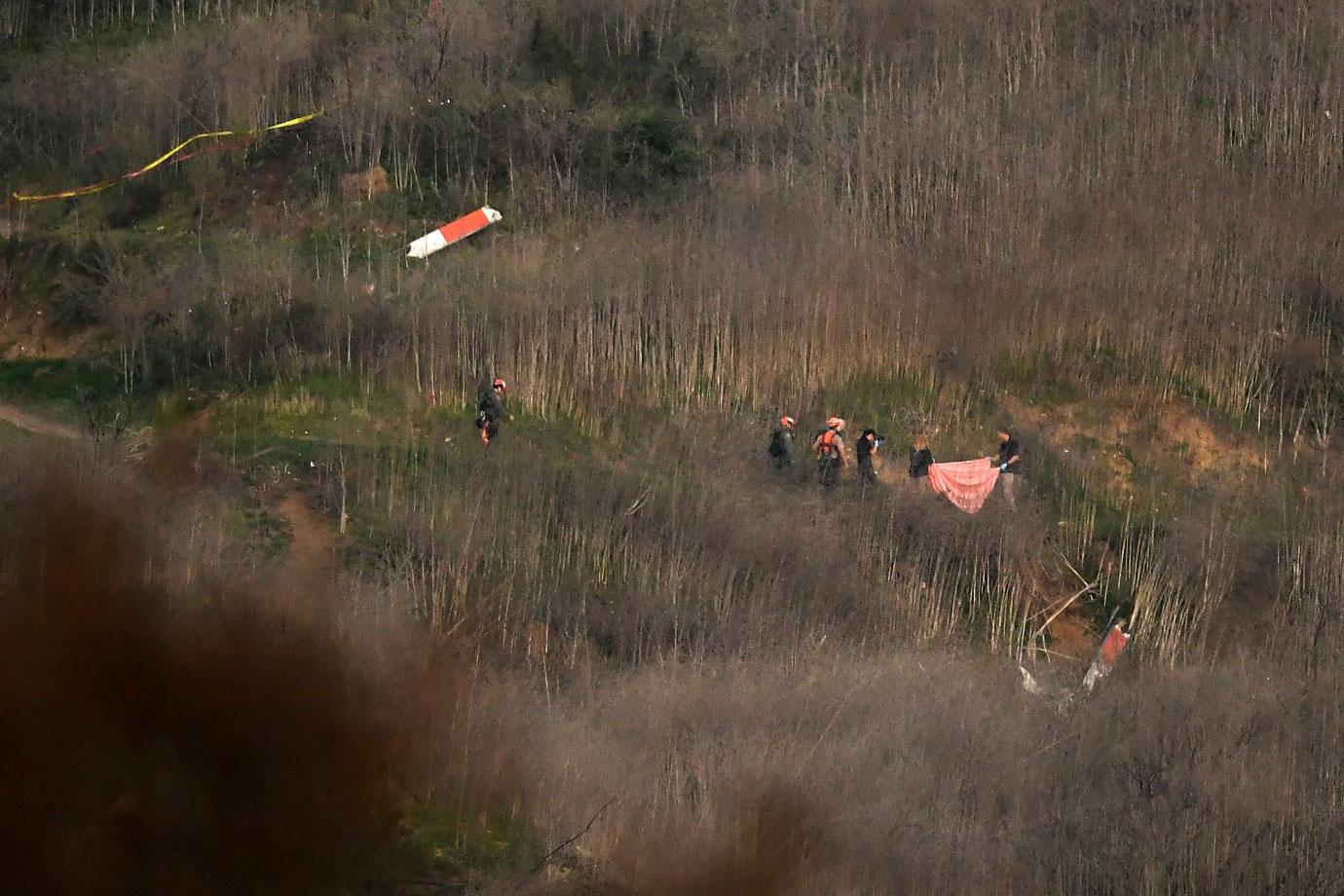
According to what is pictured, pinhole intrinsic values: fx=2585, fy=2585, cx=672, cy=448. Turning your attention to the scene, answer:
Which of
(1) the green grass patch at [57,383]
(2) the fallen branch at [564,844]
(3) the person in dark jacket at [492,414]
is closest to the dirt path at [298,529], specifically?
(1) the green grass patch at [57,383]

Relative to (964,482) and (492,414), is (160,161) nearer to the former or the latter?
(492,414)

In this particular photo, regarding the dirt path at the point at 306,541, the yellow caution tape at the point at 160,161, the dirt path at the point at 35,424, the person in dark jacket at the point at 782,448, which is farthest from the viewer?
the yellow caution tape at the point at 160,161

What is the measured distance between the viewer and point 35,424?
3188 centimetres

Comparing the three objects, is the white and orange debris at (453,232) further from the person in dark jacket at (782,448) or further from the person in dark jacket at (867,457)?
the person in dark jacket at (867,457)

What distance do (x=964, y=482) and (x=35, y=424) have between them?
37.5ft

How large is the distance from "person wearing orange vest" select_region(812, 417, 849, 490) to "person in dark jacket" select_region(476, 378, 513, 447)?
3.86 m

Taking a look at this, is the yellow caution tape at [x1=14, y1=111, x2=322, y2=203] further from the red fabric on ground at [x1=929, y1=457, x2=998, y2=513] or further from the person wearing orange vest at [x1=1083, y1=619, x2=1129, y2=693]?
the person wearing orange vest at [x1=1083, y1=619, x2=1129, y2=693]

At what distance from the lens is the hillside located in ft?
82.4

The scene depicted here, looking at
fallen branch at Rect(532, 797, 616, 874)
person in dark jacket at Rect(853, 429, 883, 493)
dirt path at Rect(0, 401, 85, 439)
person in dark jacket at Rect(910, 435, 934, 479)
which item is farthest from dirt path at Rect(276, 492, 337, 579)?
person in dark jacket at Rect(910, 435, 934, 479)

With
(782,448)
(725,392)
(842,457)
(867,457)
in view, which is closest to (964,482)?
(867,457)

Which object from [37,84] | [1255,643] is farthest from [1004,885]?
[37,84]

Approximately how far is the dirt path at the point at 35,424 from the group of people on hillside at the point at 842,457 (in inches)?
331

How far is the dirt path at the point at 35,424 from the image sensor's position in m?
31.1

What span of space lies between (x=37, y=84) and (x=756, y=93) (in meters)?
10.8
